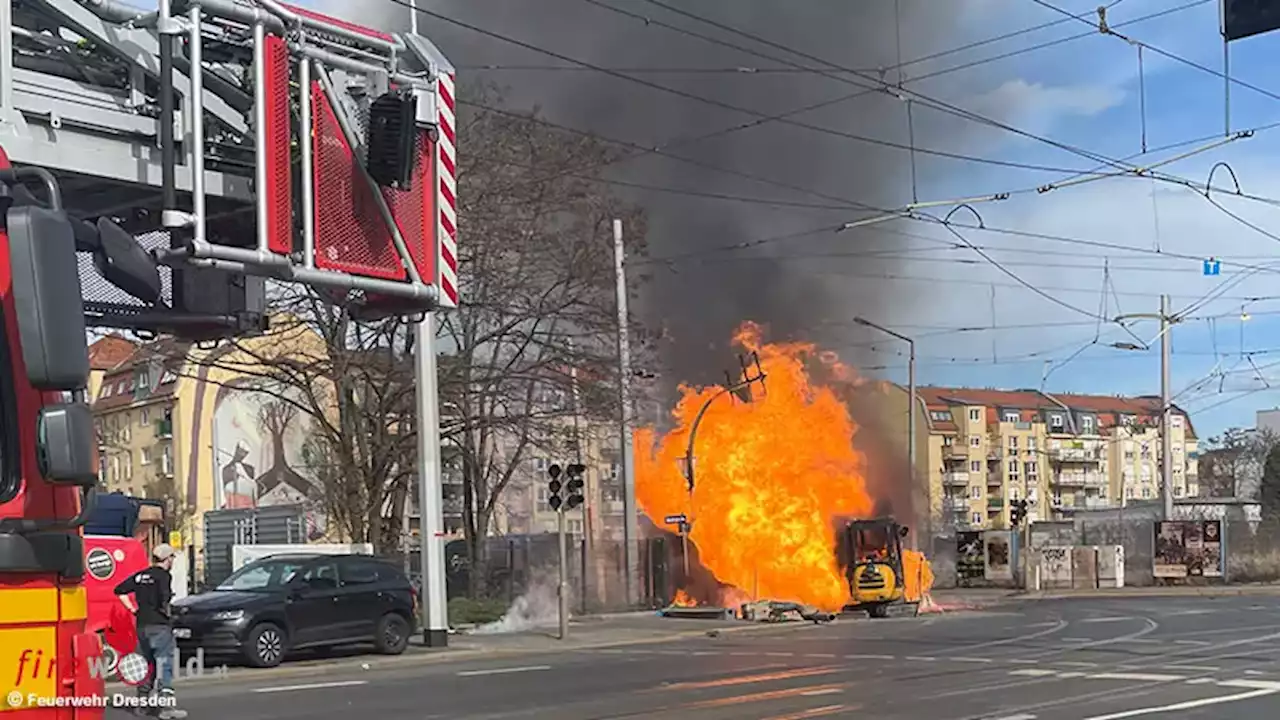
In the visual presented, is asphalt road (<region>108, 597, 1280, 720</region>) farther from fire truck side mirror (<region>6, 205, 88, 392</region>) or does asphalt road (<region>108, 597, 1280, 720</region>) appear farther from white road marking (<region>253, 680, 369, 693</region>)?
fire truck side mirror (<region>6, 205, 88, 392</region>)

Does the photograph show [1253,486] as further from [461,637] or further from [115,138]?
[115,138]

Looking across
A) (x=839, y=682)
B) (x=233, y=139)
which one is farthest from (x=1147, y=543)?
(x=233, y=139)

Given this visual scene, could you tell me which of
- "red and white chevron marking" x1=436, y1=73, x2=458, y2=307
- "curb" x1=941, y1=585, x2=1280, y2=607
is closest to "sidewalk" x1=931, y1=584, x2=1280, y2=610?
"curb" x1=941, y1=585, x2=1280, y2=607

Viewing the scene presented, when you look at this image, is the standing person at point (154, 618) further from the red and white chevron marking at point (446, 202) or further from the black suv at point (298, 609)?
the red and white chevron marking at point (446, 202)

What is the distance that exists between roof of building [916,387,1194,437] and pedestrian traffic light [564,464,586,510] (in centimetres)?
8064

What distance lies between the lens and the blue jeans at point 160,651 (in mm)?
12336

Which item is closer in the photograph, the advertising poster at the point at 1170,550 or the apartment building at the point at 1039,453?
the advertising poster at the point at 1170,550

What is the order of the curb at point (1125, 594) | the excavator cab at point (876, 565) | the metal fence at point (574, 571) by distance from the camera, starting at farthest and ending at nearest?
the curb at point (1125, 594), the metal fence at point (574, 571), the excavator cab at point (876, 565)

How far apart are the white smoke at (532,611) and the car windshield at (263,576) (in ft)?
23.6

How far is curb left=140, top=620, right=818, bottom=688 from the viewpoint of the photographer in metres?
17.6

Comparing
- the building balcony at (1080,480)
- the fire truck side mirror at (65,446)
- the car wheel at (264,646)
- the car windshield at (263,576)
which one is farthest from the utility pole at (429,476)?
the building balcony at (1080,480)

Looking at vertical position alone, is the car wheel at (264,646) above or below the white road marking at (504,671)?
above

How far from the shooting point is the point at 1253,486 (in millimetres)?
86562

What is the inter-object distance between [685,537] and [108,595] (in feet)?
72.1
